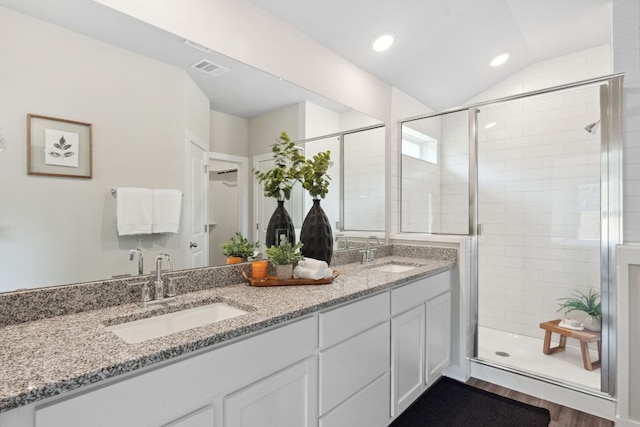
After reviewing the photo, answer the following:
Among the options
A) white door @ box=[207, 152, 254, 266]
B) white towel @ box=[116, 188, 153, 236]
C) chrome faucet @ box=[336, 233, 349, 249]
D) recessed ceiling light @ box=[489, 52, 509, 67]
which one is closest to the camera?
white towel @ box=[116, 188, 153, 236]

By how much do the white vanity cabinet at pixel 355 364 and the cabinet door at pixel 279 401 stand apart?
8cm

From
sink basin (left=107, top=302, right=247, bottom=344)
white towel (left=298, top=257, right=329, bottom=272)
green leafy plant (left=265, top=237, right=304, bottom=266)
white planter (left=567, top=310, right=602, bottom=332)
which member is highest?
green leafy plant (left=265, top=237, right=304, bottom=266)

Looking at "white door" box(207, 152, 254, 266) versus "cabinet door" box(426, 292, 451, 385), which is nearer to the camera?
"white door" box(207, 152, 254, 266)

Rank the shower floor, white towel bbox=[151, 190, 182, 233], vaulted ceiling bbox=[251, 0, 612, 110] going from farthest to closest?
the shower floor → vaulted ceiling bbox=[251, 0, 612, 110] → white towel bbox=[151, 190, 182, 233]

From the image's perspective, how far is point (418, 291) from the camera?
2064 mm

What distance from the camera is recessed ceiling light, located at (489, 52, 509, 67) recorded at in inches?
117

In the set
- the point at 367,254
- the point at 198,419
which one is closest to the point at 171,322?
the point at 198,419

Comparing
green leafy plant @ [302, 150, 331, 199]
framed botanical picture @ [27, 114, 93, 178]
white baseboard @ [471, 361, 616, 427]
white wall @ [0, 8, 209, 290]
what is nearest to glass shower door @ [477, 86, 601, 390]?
white baseboard @ [471, 361, 616, 427]

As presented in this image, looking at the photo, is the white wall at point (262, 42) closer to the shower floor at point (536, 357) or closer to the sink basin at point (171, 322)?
the sink basin at point (171, 322)

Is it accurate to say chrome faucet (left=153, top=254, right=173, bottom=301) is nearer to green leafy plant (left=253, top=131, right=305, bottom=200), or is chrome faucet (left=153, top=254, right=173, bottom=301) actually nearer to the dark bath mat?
green leafy plant (left=253, top=131, right=305, bottom=200)

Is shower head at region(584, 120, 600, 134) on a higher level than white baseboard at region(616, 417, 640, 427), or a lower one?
higher

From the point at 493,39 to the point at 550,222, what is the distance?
1.62 meters

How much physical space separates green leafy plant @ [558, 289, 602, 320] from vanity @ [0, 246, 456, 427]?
4.58 ft

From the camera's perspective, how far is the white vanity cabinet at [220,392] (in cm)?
79
